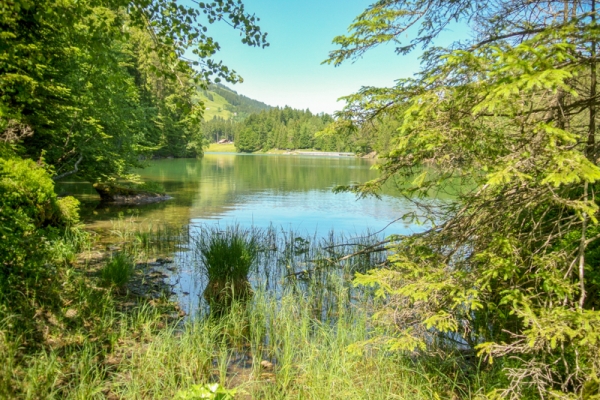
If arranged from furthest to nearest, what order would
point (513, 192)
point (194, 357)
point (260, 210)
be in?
point (260, 210) → point (194, 357) → point (513, 192)

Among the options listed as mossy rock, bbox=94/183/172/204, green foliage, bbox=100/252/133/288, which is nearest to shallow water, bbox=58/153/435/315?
mossy rock, bbox=94/183/172/204

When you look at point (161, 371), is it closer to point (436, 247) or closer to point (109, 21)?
point (436, 247)

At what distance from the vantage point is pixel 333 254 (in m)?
8.30

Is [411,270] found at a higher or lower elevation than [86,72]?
lower

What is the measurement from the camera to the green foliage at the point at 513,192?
216 cm

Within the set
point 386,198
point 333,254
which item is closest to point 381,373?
point 333,254

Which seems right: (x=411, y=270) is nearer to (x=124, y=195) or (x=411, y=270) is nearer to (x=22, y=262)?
(x=22, y=262)

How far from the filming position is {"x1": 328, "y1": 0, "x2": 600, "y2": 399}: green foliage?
84.9 inches

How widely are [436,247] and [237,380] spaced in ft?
7.64

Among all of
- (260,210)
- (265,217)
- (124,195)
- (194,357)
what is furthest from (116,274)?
(124,195)

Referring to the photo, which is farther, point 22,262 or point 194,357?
point 22,262

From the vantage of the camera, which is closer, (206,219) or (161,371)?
(161,371)

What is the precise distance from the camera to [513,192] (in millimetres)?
3031

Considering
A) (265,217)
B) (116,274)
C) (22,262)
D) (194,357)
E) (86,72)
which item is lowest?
(265,217)
